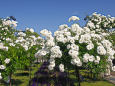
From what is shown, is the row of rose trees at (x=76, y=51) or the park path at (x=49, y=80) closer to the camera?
the row of rose trees at (x=76, y=51)

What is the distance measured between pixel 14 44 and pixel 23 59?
163cm

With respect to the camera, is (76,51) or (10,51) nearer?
(76,51)

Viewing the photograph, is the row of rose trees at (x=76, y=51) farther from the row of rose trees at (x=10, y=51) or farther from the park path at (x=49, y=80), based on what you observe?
the park path at (x=49, y=80)

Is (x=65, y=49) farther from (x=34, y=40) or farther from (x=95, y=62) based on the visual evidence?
(x=34, y=40)

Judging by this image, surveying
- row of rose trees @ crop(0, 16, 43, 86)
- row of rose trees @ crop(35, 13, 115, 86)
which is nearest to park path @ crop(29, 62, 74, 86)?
row of rose trees @ crop(0, 16, 43, 86)

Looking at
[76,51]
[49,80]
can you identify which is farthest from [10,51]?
[76,51]

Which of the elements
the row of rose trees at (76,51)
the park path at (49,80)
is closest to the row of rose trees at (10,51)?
the park path at (49,80)

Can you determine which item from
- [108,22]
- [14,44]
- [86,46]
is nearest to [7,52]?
[14,44]

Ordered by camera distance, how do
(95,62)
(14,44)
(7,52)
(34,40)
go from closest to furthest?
(95,62) < (7,52) < (14,44) < (34,40)

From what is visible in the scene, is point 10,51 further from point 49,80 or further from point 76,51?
point 76,51

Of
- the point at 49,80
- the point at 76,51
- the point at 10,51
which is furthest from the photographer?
the point at 49,80

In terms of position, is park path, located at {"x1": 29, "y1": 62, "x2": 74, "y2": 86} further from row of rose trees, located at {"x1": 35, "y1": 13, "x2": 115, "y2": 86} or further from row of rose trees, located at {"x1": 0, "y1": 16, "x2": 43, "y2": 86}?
row of rose trees, located at {"x1": 35, "y1": 13, "x2": 115, "y2": 86}

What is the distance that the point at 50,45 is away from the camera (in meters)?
12.2

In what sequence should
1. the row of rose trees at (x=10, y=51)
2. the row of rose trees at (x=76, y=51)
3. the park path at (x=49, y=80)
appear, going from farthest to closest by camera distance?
the park path at (x=49, y=80) → the row of rose trees at (x=10, y=51) → the row of rose trees at (x=76, y=51)
